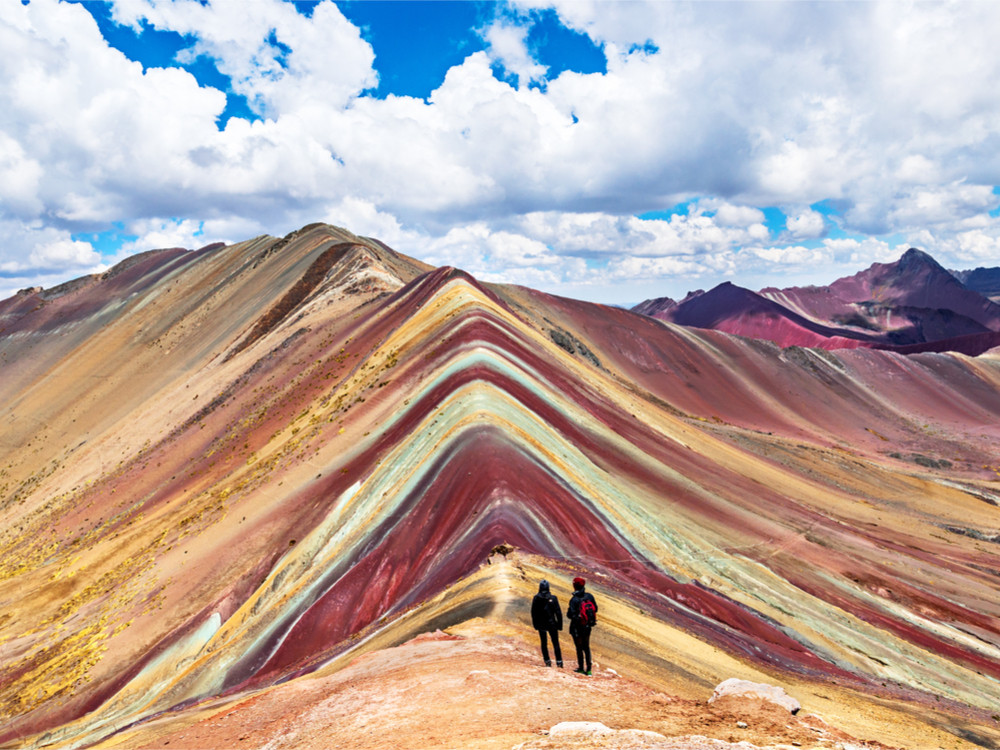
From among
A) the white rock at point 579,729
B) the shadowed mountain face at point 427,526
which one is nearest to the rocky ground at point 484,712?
the white rock at point 579,729

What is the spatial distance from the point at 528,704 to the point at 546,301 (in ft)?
244

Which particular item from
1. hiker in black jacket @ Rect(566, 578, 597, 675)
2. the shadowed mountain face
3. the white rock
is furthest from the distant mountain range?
the white rock

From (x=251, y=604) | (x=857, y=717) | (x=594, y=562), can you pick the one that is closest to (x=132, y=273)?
(x=251, y=604)

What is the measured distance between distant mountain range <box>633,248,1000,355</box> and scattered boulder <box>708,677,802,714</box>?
433ft

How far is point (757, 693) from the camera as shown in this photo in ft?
32.1

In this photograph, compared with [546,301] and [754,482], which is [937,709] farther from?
[546,301]

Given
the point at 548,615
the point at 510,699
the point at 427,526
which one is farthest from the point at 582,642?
the point at 427,526

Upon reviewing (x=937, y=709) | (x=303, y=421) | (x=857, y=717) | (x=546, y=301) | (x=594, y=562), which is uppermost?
(x=546, y=301)

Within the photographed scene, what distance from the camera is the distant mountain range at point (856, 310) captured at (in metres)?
154

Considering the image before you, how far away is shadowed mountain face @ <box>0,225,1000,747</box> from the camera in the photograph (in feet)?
58.2

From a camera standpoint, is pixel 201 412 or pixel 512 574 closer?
pixel 512 574

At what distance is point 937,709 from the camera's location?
15.1 metres

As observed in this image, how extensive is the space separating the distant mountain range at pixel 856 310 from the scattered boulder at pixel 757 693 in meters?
132

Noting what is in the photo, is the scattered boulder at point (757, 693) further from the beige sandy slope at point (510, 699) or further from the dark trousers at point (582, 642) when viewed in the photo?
the dark trousers at point (582, 642)
